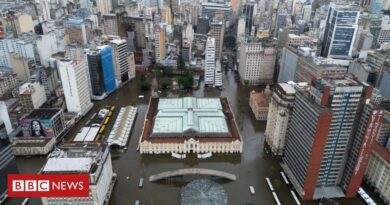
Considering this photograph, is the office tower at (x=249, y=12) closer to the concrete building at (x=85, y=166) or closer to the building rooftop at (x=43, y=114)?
the building rooftop at (x=43, y=114)

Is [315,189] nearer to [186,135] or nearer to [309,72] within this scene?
[186,135]

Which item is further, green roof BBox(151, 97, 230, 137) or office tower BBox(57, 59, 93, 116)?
office tower BBox(57, 59, 93, 116)

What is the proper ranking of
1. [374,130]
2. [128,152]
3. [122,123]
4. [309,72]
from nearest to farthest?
[374,130] < [128,152] < [122,123] < [309,72]

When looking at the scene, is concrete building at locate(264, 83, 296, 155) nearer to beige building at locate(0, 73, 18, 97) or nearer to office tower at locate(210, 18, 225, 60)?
office tower at locate(210, 18, 225, 60)

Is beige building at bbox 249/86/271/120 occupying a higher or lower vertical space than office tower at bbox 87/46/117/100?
lower

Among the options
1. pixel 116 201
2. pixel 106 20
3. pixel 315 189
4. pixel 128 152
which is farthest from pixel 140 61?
pixel 315 189

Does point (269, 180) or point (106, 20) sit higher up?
point (106, 20)

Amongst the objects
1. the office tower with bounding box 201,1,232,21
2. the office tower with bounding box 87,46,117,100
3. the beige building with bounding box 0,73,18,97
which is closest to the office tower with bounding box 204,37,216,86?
the office tower with bounding box 87,46,117,100
